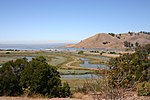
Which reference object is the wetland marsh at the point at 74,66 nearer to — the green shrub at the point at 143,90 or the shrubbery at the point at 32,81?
the shrubbery at the point at 32,81

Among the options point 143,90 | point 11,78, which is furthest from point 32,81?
point 143,90

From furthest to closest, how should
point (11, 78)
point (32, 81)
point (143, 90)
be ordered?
point (143, 90) < point (11, 78) < point (32, 81)

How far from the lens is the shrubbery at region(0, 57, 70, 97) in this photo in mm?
25141

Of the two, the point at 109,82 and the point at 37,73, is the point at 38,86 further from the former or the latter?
the point at 109,82

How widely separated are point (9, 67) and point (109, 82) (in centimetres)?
1962

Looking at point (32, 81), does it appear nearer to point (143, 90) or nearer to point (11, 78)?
point (11, 78)

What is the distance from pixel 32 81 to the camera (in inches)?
991

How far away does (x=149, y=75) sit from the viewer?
1462 inches

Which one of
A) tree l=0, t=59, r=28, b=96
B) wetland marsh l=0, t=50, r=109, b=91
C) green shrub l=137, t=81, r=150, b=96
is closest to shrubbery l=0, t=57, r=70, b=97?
tree l=0, t=59, r=28, b=96

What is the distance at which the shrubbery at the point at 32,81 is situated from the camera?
25141 millimetres

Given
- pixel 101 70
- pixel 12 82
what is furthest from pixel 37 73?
pixel 101 70

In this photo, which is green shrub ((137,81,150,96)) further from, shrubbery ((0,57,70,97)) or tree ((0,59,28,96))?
tree ((0,59,28,96))

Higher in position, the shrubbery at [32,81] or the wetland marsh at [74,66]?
the shrubbery at [32,81]

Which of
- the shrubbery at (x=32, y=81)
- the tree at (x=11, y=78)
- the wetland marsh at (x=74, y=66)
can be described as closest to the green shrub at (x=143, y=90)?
the wetland marsh at (x=74, y=66)
